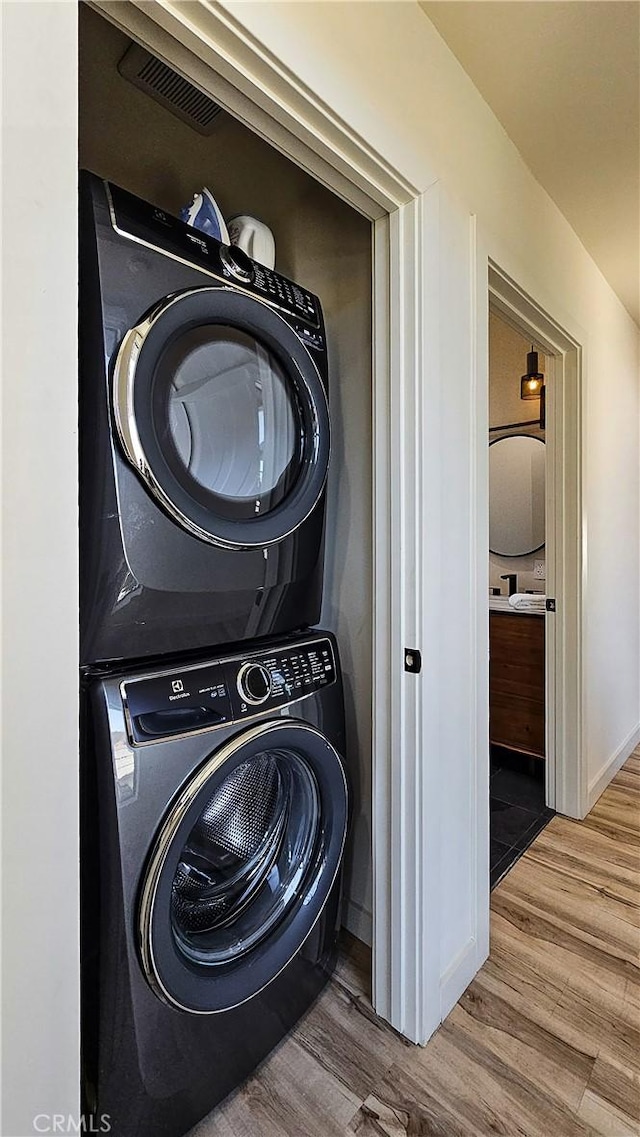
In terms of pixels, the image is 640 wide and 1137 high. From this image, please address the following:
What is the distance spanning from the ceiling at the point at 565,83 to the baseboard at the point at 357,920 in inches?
93.9

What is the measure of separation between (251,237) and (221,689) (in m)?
1.14

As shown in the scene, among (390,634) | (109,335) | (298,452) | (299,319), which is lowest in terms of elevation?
(390,634)

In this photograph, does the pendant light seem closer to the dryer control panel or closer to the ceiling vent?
the ceiling vent

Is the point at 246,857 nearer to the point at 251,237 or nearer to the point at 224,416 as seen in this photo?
the point at 224,416

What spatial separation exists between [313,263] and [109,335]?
975 mm

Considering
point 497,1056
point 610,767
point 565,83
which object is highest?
point 565,83

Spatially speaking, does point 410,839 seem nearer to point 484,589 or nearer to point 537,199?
point 484,589

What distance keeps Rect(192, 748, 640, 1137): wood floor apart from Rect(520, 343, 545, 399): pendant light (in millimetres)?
2512

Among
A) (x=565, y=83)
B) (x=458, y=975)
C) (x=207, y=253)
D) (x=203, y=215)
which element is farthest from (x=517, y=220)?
(x=458, y=975)

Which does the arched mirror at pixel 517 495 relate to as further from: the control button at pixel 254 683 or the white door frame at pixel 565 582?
the control button at pixel 254 683

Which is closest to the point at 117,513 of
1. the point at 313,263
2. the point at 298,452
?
the point at 298,452

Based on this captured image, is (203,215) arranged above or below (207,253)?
above

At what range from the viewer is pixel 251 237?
135 centimetres

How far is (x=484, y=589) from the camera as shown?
149 cm
